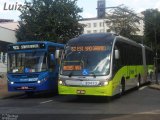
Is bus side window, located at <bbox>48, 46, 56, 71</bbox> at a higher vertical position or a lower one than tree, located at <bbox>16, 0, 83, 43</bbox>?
lower

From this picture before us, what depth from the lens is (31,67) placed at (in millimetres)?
22219

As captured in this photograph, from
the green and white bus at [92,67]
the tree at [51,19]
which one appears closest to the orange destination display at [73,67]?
the green and white bus at [92,67]

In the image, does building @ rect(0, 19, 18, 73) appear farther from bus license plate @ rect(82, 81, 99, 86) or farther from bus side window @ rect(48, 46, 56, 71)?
bus license plate @ rect(82, 81, 99, 86)

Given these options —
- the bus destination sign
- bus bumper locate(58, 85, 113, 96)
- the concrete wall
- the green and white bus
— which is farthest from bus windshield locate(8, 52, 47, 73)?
the concrete wall

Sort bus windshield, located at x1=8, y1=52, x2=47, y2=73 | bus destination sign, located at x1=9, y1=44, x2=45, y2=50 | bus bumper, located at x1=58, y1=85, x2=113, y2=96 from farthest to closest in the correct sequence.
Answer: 1. bus destination sign, located at x1=9, y1=44, x2=45, y2=50
2. bus windshield, located at x1=8, y1=52, x2=47, y2=73
3. bus bumper, located at x1=58, y1=85, x2=113, y2=96

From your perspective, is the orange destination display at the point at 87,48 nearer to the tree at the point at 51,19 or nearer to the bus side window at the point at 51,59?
the bus side window at the point at 51,59

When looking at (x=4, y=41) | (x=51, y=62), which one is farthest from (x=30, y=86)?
(x=4, y=41)

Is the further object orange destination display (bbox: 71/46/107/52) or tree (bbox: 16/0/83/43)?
tree (bbox: 16/0/83/43)

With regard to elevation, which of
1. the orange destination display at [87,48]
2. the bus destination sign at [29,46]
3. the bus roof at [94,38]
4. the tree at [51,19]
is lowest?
the orange destination display at [87,48]

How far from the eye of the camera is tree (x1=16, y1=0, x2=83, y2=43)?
4031 cm

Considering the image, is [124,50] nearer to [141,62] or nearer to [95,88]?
[95,88]

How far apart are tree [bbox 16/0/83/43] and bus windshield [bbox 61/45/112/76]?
2011 cm

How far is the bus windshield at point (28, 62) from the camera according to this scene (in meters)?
22.2

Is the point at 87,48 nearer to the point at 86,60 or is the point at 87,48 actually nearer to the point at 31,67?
the point at 86,60
